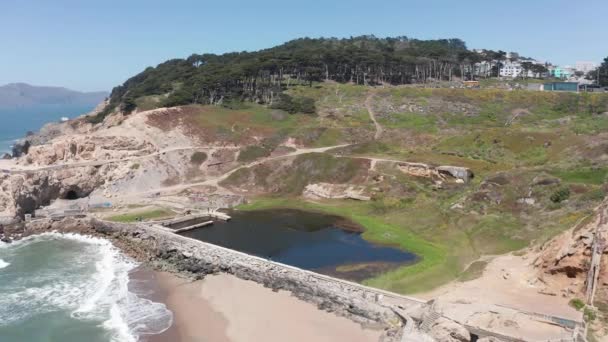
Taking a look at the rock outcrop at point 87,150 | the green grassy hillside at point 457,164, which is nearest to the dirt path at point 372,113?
the green grassy hillside at point 457,164

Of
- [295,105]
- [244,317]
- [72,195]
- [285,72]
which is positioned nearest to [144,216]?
[72,195]

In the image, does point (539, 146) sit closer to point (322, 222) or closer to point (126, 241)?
point (322, 222)

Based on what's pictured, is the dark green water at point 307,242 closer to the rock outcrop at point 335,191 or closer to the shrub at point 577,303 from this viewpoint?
the rock outcrop at point 335,191

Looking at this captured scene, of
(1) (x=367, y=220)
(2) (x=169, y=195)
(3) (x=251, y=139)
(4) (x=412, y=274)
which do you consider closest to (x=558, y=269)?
(4) (x=412, y=274)

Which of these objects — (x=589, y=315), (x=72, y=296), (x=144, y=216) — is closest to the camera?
(x=589, y=315)

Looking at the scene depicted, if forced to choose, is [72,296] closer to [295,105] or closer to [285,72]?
[295,105]

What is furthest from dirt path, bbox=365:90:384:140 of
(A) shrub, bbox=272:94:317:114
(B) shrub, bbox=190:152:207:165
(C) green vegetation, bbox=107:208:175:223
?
(C) green vegetation, bbox=107:208:175:223
